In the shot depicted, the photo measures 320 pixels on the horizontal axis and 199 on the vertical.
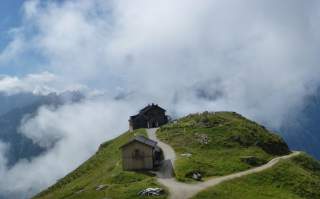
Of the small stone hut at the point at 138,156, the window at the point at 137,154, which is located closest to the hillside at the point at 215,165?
the small stone hut at the point at 138,156

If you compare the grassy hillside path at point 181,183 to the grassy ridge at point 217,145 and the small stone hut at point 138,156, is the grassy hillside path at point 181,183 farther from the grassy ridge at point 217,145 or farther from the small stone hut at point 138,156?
the small stone hut at point 138,156

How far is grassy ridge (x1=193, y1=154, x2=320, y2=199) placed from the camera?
8588cm

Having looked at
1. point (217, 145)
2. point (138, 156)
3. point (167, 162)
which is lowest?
point (167, 162)

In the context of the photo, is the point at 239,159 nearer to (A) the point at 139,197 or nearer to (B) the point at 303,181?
(B) the point at 303,181

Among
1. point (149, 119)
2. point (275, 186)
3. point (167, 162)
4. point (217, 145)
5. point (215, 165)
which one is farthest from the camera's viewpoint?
point (149, 119)

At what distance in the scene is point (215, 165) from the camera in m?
105

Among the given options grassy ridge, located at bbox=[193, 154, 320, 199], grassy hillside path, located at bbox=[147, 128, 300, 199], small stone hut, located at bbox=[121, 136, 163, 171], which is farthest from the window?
grassy ridge, located at bbox=[193, 154, 320, 199]

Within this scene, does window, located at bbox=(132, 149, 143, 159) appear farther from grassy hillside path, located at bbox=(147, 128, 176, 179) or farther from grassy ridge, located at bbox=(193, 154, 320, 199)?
grassy ridge, located at bbox=(193, 154, 320, 199)

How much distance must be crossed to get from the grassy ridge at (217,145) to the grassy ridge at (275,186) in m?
5.95

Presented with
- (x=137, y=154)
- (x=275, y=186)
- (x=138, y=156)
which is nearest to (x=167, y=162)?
(x=138, y=156)

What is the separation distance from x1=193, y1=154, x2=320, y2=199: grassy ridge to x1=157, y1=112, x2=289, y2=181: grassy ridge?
595cm

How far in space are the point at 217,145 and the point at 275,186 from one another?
27.8m

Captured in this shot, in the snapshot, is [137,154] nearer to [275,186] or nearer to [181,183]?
[181,183]

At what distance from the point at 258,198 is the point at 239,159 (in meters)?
26.2
